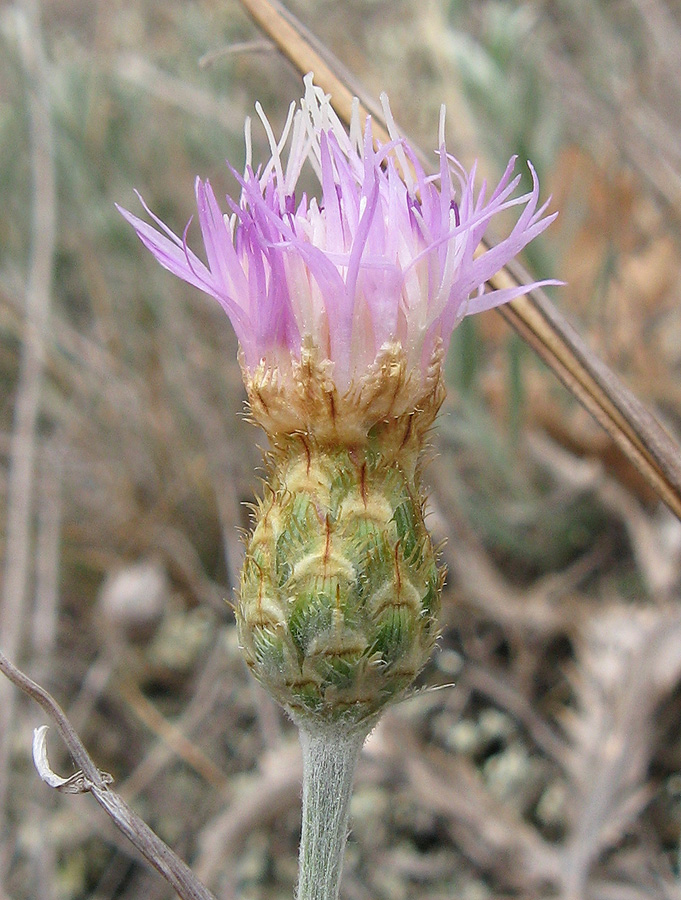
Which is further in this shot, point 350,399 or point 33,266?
point 33,266

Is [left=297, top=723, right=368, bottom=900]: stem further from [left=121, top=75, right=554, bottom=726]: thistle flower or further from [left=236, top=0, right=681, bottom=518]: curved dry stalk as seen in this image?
[left=236, top=0, right=681, bottom=518]: curved dry stalk

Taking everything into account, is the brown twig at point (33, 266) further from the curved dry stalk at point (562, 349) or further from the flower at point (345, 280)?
the flower at point (345, 280)

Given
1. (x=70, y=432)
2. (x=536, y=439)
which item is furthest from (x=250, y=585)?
(x=70, y=432)

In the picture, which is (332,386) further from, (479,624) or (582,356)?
(479,624)

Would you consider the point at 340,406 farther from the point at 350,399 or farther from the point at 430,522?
the point at 430,522

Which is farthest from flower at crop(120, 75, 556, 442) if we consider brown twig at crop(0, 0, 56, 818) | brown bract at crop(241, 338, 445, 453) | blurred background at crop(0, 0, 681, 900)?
Answer: brown twig at crop(0, 0, 56, 818)

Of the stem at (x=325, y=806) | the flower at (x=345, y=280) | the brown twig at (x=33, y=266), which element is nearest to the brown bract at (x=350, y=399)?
Result: the flower at (x=345, y=280)

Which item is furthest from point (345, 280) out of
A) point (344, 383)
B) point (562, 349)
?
point (562, 349)
